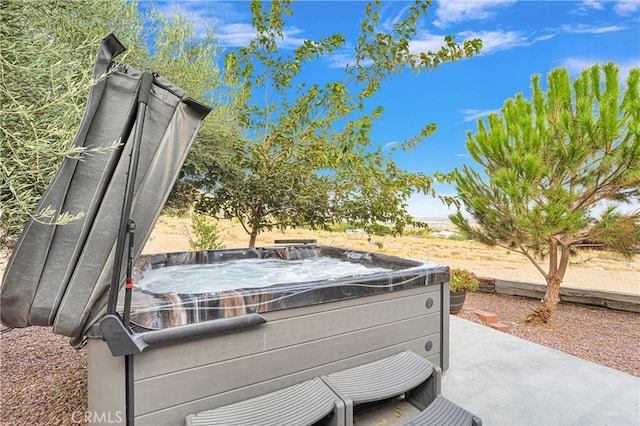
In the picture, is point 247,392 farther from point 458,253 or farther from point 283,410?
point 458,253

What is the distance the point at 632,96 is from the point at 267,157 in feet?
13.7

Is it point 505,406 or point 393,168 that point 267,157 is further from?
point 505,406

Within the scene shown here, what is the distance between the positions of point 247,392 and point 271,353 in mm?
198

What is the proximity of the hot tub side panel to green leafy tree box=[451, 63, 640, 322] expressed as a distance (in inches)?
93.3

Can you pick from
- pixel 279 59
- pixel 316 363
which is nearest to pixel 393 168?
pixel 279 59

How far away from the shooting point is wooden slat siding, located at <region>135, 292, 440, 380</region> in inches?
53.1

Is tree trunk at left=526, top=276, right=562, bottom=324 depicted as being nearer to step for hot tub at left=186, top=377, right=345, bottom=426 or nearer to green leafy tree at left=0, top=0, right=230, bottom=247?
step for hot tub at left=186, top=377, right=345, bottom=426

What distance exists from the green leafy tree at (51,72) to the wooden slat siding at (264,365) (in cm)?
79

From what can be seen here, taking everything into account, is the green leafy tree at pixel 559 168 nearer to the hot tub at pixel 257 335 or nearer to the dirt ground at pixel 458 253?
the dirt ground at pixel 458 253

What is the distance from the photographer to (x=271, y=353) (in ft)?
5.30

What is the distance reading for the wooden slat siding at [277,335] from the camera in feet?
4.42

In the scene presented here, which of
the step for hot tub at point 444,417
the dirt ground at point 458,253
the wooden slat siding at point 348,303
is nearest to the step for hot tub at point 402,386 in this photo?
the step for hot tub at point 444,417

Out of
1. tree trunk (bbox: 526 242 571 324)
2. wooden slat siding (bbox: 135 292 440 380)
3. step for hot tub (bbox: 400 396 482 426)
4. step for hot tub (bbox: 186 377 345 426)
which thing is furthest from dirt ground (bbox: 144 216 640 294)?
step for hot tub (bbox: 186 377 345 426)

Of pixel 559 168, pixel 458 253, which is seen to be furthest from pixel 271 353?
pixel 458 253
